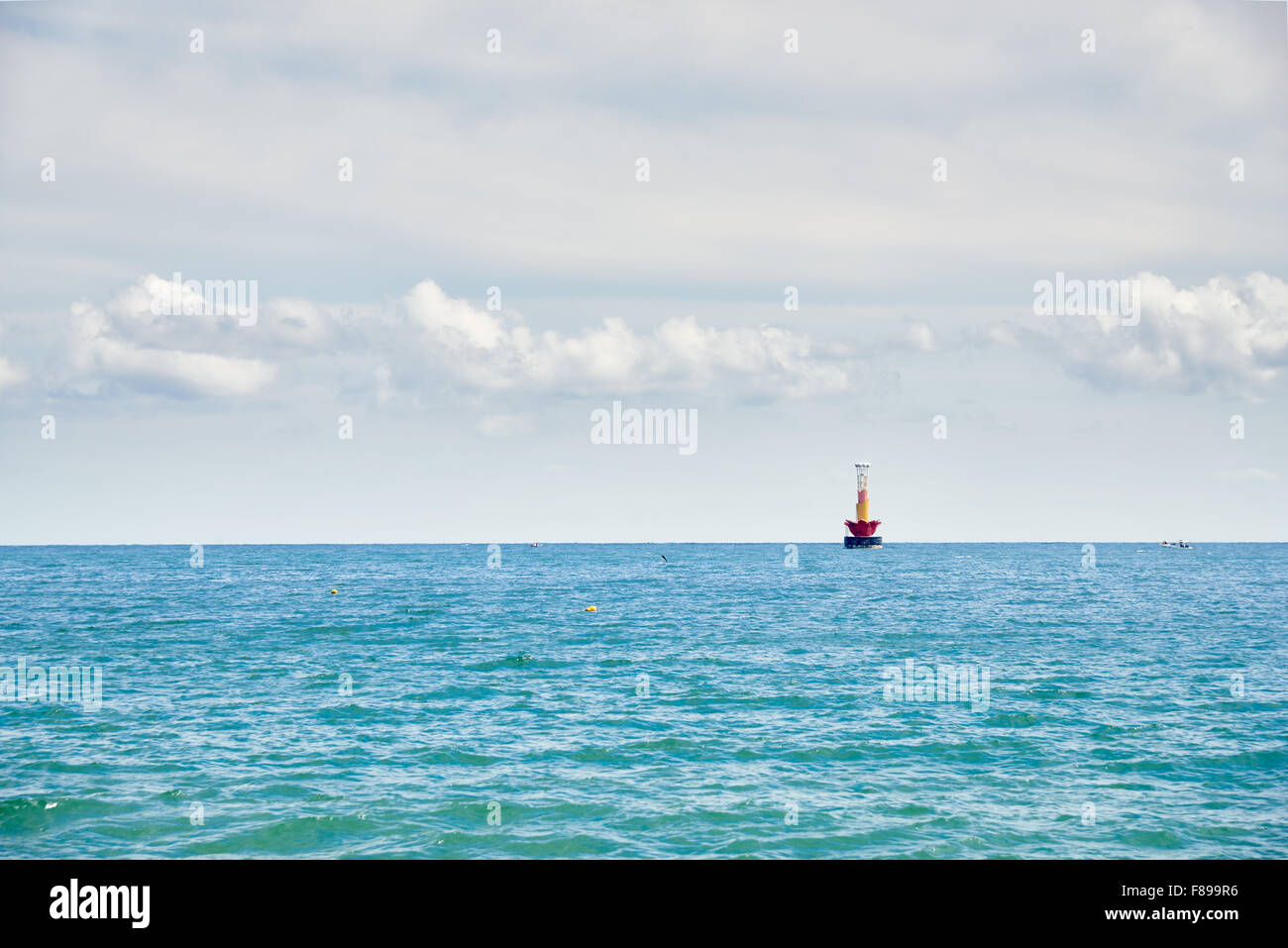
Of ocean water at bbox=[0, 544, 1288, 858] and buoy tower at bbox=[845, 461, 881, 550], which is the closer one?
ocean water at bbox=[0, 544, 1288, 858]

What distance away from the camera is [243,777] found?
2194cm

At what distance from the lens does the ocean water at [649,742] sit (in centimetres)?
1814

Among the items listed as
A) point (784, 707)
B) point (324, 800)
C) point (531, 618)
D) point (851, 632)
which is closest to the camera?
point (324, 800)

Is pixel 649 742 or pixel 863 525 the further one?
pixel 863 525

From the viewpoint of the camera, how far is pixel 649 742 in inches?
1005

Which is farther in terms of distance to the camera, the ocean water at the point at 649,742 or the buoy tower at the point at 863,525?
the buoy tower at the point at 863,525

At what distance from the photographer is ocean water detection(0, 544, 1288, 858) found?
59.5ft

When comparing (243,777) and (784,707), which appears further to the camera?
(784,707)

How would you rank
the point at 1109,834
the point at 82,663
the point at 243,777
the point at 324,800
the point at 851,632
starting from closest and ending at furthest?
the point at 1109,834
the point at 324,800
the point at 243,777
the point at 82,663
the point at 851,632
